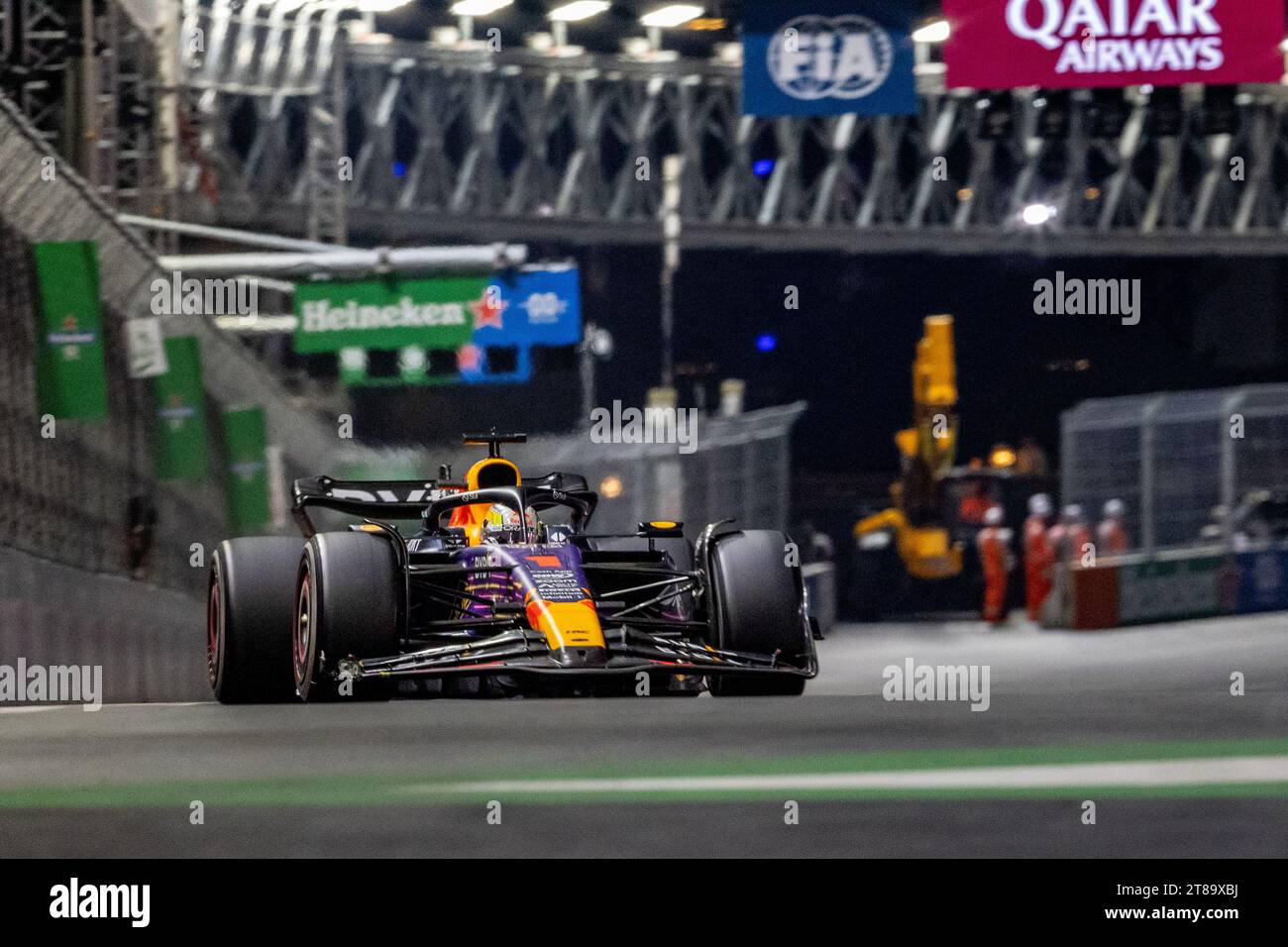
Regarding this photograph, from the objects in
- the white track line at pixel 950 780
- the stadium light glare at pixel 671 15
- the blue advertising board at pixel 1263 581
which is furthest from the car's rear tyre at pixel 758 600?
the stadium light glare at pixel 671 15

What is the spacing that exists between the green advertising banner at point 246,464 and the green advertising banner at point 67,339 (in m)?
6.50

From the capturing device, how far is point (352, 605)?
7.93m

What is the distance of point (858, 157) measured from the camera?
47531 mm

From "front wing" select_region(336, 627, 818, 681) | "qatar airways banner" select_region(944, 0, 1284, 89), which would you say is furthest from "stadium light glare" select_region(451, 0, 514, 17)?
"front wing" select_region(336, 627, 818, 681)

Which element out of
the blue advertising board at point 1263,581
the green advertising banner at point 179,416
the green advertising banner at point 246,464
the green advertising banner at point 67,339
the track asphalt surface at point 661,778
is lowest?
the blue advertising board at point 1263,581

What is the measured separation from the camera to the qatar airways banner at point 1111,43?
20.5 m

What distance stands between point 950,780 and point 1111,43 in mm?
16824

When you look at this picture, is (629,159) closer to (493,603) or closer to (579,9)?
(579,9)

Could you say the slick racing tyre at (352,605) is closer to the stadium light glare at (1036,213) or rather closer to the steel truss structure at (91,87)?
the steel truss structure at (91,87)

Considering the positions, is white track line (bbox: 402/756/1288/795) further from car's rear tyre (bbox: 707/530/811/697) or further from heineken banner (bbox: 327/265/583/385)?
heineken banner (bbox: 327/265/583/385)

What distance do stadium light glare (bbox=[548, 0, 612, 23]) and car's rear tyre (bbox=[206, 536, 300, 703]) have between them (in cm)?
2421

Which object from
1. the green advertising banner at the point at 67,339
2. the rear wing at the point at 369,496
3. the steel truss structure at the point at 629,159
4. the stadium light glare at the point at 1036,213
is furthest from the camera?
the stadium light glare at the point at 1036,213
